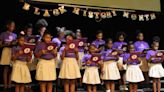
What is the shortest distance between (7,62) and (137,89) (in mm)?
2663

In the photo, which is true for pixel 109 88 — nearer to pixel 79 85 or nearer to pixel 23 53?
pixel 79 85

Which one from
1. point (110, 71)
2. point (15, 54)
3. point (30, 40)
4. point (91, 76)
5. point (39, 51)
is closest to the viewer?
point (15, 54)

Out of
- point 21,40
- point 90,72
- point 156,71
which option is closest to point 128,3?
point 156,71

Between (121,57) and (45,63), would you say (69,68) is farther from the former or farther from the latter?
(121,57)

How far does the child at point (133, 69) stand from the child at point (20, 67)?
1.92m

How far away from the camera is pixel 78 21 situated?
28.7ft

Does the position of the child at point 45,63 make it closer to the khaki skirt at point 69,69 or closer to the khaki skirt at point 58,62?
the khaki skirt at point 69,69

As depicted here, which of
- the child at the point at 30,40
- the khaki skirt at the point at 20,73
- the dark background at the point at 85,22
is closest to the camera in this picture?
the khaki skirt at the point at 20,73

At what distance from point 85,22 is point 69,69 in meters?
2.42

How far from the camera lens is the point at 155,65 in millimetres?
7512

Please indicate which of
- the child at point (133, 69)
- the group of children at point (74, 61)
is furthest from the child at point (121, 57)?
the child at point (133, 69)

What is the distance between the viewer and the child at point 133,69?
7176 mm

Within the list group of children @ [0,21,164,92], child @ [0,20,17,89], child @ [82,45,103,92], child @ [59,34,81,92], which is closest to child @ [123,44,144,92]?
group of children @ [0,21,164,92]

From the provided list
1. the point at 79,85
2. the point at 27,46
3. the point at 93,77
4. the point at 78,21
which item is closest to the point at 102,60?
the point at 93,77
